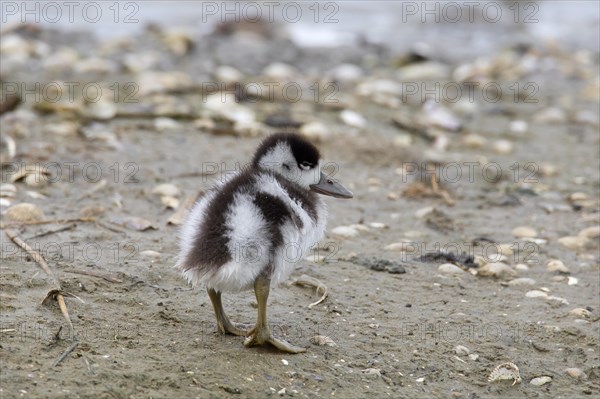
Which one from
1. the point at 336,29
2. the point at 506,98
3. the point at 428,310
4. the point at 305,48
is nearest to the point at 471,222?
the point at 428,310

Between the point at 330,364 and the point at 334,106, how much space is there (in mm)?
5227

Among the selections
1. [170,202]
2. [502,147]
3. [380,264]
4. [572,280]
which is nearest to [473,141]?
[502,147]

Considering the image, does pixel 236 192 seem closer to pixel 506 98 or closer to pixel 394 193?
pixel 394 193

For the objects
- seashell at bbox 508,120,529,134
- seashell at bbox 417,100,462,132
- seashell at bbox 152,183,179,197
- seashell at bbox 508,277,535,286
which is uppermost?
seashell at bbox 417,100,462,132

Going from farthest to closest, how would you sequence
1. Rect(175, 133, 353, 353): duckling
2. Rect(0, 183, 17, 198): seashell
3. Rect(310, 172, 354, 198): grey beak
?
1. Rect(0, 183, 17, 198): seashell
2. Rect(310, 172, 354, 198): grey beak
3. Rect(175, 133, 353, 353): duckling

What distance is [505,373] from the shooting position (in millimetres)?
4508

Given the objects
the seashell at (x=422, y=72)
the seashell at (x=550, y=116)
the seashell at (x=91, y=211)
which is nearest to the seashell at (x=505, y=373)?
the seashell at (x=91, y=211)

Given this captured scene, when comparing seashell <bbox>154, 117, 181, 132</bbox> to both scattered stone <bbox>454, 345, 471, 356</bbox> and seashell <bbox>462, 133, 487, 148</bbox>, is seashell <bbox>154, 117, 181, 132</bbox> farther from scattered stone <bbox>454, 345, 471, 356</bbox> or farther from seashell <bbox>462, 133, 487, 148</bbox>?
scattered stone <bbox>454, 345, 471, 356</bbox>

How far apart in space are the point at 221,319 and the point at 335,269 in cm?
132

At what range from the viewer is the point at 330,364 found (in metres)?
4.39

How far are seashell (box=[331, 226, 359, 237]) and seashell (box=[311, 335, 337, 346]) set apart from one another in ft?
5.79

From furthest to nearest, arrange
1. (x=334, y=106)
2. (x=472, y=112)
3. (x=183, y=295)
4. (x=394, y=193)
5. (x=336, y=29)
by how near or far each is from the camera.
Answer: (x=336, y=29) < (x=472, y=112) < (x=334, y=106) < (x=394, y=193) < (x=183, y=295)

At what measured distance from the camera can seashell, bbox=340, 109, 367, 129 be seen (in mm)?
8914

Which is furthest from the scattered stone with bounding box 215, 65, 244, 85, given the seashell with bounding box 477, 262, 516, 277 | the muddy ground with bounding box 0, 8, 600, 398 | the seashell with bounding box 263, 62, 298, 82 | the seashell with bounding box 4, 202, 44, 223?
the seashell with bounding box 477, 262, 516, 277
